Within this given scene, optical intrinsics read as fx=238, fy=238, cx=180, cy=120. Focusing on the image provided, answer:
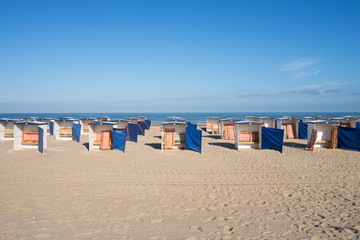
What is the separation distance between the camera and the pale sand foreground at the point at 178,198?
18.6 feet

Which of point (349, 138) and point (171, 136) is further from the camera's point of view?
point (171, 136)

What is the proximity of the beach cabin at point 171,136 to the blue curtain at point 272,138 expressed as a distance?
580 centimetres

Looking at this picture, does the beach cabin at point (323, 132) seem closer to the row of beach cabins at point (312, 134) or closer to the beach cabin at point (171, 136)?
the row of beach cabins at point (312, 134)

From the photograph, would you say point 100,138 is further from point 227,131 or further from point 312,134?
point 312,134

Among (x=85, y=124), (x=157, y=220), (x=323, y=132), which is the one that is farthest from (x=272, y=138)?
(x=85, y=124)

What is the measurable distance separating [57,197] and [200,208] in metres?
4.68

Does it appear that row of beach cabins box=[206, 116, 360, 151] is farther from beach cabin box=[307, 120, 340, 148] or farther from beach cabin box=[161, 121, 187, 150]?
beach cabin box=[161, 121, 187, 150]

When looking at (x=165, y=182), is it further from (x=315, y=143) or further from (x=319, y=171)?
(x=315, y=143)

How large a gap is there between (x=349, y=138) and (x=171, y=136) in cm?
1321

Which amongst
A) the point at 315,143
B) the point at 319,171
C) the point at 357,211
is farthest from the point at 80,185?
the point at 315,143

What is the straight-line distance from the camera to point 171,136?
701 inches

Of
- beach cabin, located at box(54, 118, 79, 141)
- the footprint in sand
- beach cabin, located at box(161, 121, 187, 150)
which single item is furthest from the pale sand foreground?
beach cabin, located at box(54, 118, 79, 141)

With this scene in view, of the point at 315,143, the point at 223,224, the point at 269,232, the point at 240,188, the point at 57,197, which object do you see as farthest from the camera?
the point at 315,143

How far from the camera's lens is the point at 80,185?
9.17m
